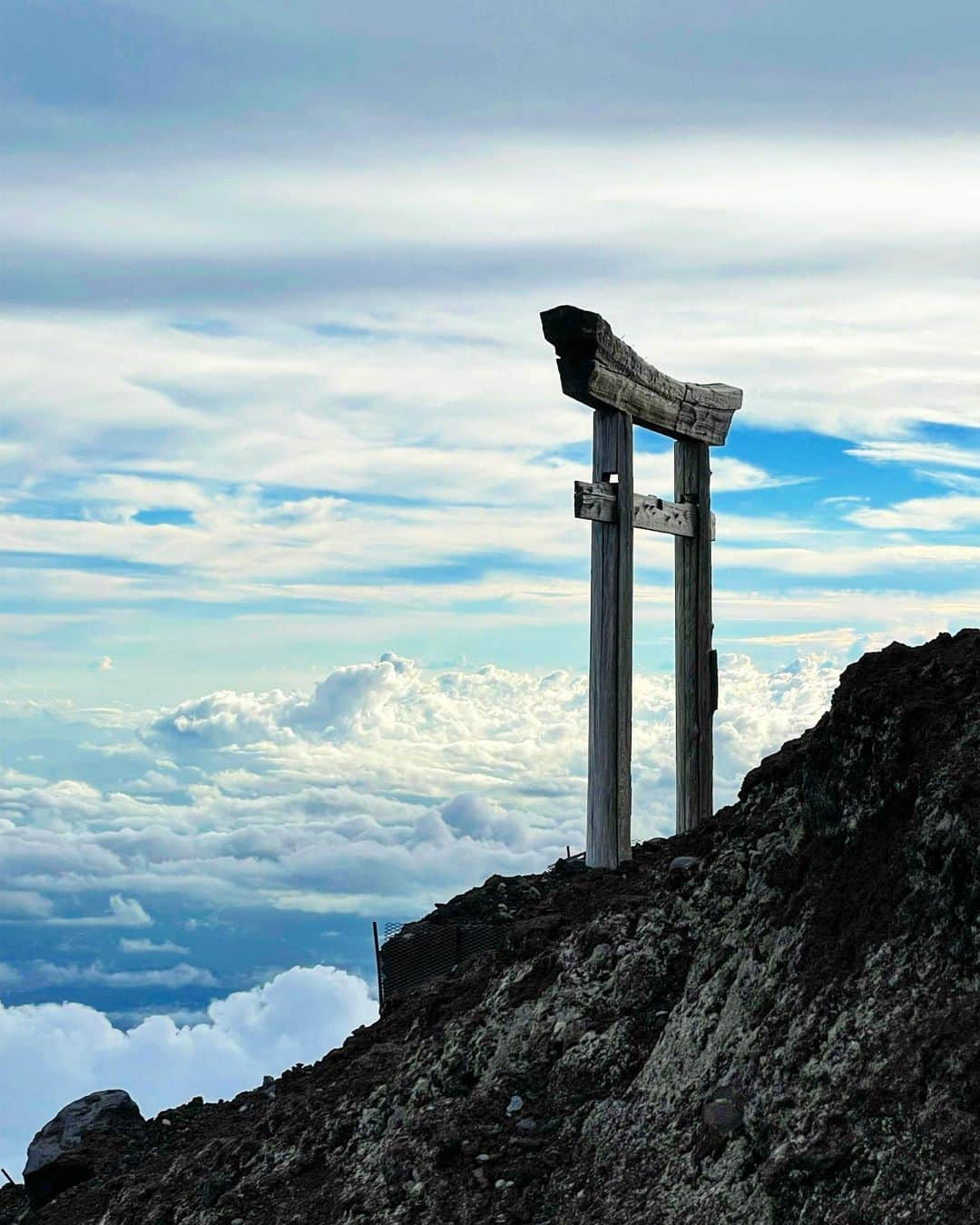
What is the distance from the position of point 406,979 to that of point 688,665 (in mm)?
3458

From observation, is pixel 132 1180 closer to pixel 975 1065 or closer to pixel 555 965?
pixel 555 965

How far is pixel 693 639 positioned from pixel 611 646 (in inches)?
71.0

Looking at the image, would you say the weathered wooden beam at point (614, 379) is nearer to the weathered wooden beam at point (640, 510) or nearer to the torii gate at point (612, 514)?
the torii gate at point (612, 514)

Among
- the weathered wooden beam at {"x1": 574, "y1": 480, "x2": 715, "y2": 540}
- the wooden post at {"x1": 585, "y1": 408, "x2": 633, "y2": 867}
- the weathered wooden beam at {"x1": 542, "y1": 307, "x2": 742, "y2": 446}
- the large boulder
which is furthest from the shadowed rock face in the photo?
the weathered wooden beam at {"x1": 542, "y1": 307, "x2": 742, "y2": 446}

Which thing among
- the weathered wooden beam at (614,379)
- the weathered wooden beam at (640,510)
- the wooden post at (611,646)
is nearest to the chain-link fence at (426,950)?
the wooden post at (611,646)

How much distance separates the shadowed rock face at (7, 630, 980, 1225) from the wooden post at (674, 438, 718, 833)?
3274 millimetres

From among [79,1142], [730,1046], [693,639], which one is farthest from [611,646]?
[79,1142]

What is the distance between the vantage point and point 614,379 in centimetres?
975

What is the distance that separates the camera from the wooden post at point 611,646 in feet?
32.2

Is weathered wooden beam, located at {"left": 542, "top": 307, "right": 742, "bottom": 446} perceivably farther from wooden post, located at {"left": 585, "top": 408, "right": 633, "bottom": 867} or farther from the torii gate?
wooden post, located at {"left": 585, "top": 408, "right": 633, "bottom": 867}

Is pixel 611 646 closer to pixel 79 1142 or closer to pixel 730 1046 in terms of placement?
pixel 730 1046

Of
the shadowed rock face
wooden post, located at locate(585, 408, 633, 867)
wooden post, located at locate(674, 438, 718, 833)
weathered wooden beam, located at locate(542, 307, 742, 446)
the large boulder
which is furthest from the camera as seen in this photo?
wooden post, located at locate(674, 438, 718, 833)

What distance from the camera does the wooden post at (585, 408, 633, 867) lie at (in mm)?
9812

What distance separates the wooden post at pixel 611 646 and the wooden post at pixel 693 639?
1604 millimetres
